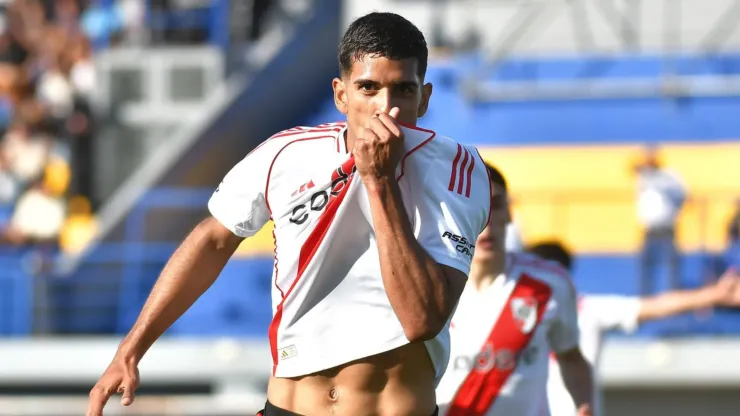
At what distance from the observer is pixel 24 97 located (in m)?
15.0

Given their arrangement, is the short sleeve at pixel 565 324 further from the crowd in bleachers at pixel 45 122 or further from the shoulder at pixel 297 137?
the crowd in bleachers at pixel 45 122

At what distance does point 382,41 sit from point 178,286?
2.66 ft

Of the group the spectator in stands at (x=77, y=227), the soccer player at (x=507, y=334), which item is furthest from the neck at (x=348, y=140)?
the spectator in stands at (x=77, y=227)

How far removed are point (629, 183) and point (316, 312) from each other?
452 inches

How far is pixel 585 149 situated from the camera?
576 inches

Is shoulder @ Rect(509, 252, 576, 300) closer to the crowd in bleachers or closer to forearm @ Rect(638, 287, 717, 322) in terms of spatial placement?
forearm @ Rect(638, 287, 717, 322)

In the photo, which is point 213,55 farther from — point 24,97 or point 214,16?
point 24,97

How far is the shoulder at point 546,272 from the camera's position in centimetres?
494

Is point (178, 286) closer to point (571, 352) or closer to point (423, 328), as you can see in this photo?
point (423, 328)

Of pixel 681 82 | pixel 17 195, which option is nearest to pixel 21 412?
pixel 17 195

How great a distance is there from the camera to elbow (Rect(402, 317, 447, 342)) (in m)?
2.92

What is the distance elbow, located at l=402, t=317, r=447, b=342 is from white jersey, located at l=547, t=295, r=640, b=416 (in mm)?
2625

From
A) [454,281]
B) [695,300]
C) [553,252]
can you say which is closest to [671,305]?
[695,300]

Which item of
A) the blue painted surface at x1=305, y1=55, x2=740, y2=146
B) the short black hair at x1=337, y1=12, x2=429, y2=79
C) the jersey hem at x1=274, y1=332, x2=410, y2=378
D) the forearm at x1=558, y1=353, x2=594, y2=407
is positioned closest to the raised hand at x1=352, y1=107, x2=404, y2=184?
the short black hair at x1=337, y1=12, x2=429, y2=79
